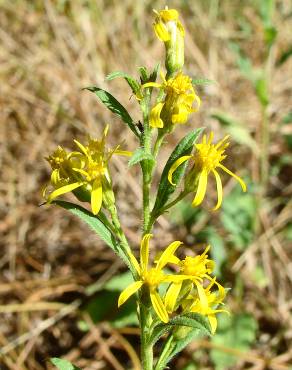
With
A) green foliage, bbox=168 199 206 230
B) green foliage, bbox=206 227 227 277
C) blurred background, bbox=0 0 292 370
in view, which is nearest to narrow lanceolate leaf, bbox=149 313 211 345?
blurred background, bbox=0 0 292 370

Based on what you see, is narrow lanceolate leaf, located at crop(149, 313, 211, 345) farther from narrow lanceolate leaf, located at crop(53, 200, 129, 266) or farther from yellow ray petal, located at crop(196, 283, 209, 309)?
narrow lanceolate leaf, located at crop(53, 200, 129, 266)

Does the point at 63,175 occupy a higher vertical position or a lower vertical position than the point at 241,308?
higher

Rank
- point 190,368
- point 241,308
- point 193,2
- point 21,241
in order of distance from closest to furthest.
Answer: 1. point 190,368
2. point 241,308
3. point 21,241
4. point 193,2

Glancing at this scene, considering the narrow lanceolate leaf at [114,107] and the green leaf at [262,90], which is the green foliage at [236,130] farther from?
the narrow lanceolate leaf at [114,107]

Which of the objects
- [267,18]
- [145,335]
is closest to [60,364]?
[145,335]

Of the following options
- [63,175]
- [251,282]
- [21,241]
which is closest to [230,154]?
[251,282]

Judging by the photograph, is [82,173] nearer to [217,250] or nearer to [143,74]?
[143,74]

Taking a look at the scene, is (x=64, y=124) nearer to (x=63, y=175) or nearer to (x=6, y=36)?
(x=6, y=36)

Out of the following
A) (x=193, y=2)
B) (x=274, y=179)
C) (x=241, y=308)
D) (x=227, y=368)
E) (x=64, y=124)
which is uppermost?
(x=193, y=2)

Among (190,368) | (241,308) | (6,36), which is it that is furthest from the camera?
(6,36)
